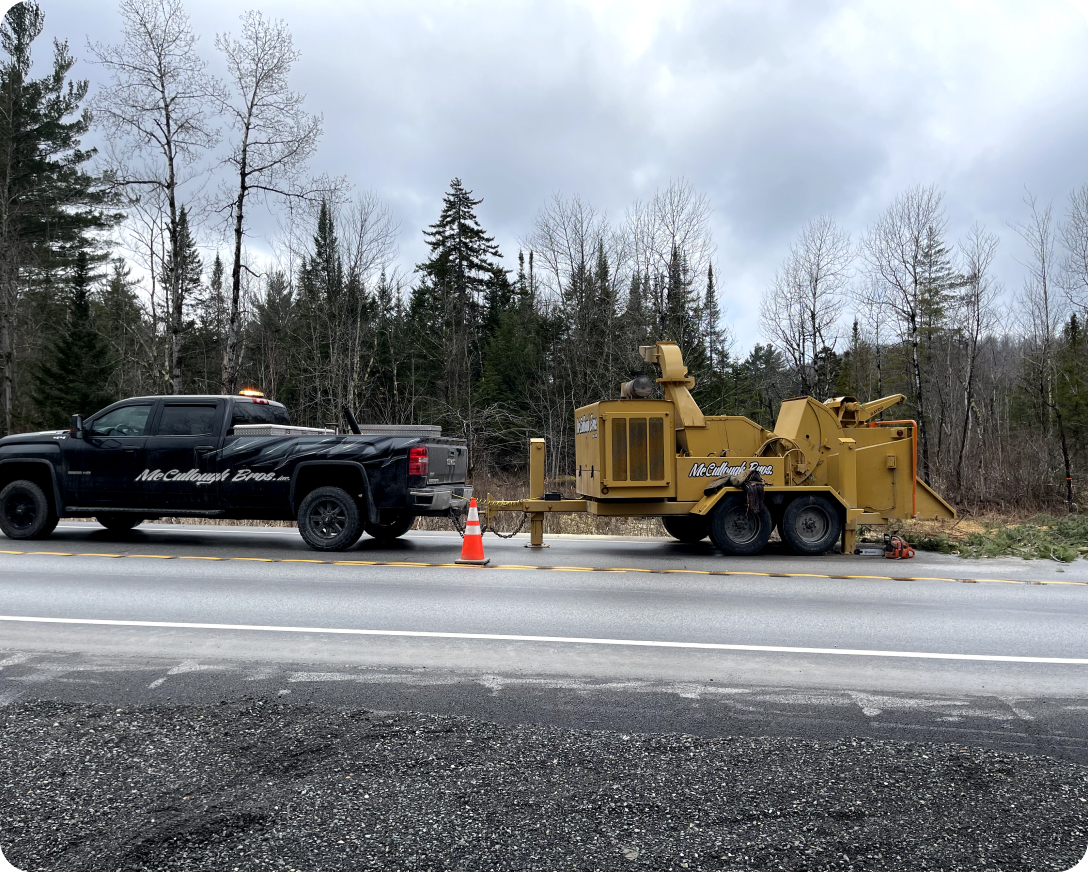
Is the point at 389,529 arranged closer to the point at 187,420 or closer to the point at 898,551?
the point at 187,420

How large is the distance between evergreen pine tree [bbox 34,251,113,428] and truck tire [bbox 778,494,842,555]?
3286 centimetres

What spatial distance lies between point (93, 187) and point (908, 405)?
41.7 metres

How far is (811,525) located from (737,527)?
3.90ft

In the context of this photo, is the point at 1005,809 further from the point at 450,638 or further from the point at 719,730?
the point at 450,638

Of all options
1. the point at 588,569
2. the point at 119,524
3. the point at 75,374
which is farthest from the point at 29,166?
the point at 588,569

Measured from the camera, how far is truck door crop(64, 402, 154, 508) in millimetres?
11883

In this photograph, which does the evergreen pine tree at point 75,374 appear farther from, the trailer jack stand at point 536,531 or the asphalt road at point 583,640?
the trailer jack stand at point 536,531

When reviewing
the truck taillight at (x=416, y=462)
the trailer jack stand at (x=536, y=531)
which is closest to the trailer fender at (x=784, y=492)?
the trailer jack stand at (x=536, y=531)

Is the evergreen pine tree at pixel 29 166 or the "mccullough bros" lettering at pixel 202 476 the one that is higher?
the evergreen pine tree at pixel 29 166

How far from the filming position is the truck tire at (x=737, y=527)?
1203cm

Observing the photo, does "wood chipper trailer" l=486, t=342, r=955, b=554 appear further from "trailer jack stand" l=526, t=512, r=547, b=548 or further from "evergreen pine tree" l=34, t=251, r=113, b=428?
"evergreen pine tree" l=34, t=251, r=113, b=428

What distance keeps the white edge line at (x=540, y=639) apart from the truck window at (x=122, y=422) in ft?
17.0

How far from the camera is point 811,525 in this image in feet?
40.3

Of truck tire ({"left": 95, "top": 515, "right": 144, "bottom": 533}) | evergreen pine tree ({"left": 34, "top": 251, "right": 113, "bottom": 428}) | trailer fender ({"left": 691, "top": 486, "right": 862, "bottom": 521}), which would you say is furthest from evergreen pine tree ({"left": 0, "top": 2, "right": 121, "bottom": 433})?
trailer fender ({"left": 691, "top": 486, "right": 862, "bottom": 521})
